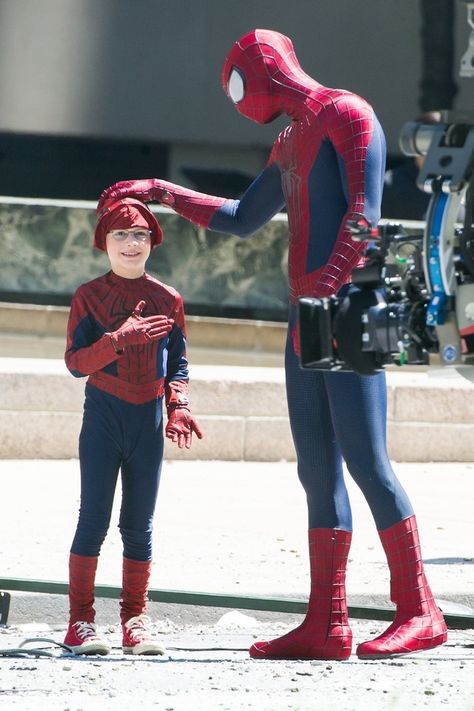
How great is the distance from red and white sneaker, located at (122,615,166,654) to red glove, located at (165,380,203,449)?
586 mm

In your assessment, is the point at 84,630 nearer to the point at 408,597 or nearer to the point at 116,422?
the point at 116,422

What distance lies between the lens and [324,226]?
5020 mm

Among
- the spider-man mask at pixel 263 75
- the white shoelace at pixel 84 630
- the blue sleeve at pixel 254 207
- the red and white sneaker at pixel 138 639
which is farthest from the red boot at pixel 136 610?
the spider-man mask at pixel 263 75

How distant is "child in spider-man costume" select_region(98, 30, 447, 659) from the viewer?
4.95 meters

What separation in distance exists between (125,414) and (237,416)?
14.7 ft

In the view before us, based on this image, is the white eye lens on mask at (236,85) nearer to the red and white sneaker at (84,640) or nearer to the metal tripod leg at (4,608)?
the red and white sneaker at (84,640)

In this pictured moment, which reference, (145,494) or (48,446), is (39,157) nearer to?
(48,446)

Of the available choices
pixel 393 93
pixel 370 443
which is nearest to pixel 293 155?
pixel 370 443

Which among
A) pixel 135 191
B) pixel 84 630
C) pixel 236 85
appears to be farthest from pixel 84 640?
pixel 236 85

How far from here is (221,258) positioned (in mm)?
11727

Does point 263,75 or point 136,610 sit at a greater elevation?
point 263,75

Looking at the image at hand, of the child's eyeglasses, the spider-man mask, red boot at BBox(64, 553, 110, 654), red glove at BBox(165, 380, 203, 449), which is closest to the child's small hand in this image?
red glove at BBox(165, 380, 203, 449)

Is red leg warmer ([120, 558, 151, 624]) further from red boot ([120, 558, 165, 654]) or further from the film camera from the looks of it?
the film camera

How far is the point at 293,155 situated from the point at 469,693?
176 centimetres
